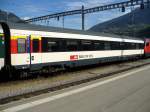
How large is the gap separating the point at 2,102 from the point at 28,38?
654 centimetres

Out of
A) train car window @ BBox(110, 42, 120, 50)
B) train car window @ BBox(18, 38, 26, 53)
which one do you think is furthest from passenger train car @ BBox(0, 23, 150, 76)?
train car window @ BBox(110, 42, 120, 50)

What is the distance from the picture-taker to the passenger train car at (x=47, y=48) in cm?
1488

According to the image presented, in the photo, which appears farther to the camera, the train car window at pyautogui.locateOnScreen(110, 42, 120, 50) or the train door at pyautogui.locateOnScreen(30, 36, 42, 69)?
the train car window at pyautogui.locateOnScreen(110, 42, 120, 50)

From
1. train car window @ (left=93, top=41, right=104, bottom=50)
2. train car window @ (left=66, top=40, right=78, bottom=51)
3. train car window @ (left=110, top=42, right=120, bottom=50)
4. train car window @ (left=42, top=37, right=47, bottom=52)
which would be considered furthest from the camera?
train car window @ (left=110, top=42, right=120, bottom=50)

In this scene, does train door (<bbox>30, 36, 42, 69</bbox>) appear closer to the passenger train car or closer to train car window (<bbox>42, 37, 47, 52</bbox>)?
the passenger train car

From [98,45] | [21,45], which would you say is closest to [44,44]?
[21,45]

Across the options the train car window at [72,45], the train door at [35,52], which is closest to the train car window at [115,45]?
the train car window at [72,45]

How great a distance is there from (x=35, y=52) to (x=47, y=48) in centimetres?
126

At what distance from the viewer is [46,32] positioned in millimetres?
17500

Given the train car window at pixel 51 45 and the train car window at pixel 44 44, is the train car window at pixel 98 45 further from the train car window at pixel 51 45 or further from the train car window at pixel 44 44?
the train car window at pixel 44 44

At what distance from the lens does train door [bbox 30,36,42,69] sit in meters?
16.2

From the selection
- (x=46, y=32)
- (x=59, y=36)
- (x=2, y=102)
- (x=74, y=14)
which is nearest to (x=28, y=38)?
(x=46, y=32)

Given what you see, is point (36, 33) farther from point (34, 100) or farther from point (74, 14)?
point (74, 14)

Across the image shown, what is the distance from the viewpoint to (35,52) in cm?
1642
